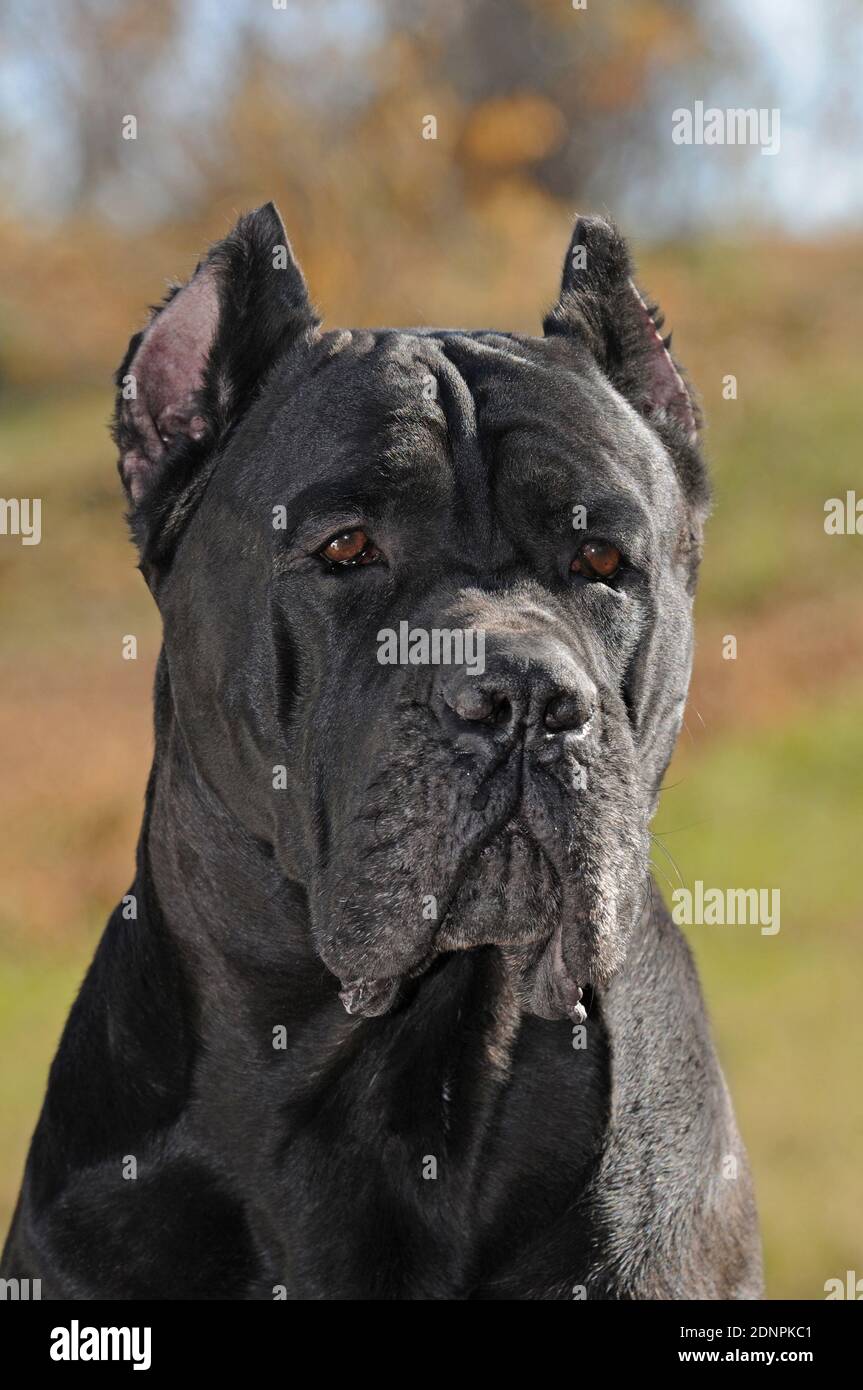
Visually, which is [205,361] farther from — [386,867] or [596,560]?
[386,867]

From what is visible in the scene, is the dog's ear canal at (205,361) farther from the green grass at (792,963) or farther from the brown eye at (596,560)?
the green grass at (792,963)

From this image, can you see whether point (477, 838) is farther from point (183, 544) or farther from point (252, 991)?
point (183, 544)

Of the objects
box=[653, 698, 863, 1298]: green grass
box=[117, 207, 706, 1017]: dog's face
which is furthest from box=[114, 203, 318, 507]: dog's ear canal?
box=[653, 698, 863, 1298]: green grass

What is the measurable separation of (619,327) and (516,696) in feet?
4.23

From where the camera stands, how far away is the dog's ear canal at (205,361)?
11.5 ft

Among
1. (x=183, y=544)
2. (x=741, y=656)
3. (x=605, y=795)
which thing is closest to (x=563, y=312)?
(x=183, y=544)

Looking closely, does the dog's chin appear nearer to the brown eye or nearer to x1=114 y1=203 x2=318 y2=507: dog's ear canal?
the brown eye

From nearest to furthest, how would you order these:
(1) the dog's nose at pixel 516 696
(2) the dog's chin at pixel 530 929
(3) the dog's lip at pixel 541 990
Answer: (1) the dog's nose at pixel 516 696, (2) the dog's chin at pixel 530 929, (3) the dog's lip at pixel 541 990

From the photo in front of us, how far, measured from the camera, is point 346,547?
316 centimetres

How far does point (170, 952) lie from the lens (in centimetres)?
345

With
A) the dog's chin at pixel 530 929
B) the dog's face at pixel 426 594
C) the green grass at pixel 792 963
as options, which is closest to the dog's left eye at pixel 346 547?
the dog's face at pixel 426 594

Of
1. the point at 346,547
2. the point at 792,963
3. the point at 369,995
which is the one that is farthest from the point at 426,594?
the point at 792,963

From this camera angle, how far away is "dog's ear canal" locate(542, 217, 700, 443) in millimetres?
3738

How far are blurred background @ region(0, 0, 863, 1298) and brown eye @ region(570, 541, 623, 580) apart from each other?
0.53 metres
